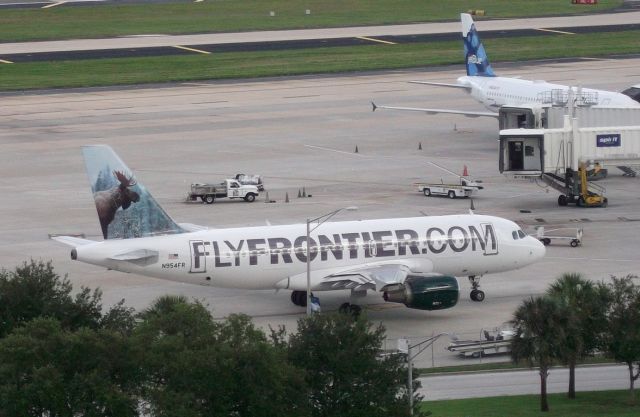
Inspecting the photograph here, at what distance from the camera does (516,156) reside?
9044cm

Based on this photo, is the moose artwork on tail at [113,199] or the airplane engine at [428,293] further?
the moose artwork on tail at [113,199]

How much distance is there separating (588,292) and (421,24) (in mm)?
141666

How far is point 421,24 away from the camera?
194m

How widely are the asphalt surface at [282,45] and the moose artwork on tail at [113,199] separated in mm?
98350

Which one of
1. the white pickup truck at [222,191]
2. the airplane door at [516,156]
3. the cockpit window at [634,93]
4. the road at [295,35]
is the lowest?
the white pickup truck at [222,191]

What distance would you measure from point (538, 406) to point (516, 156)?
1550 inches

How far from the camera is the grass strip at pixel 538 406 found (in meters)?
51.4

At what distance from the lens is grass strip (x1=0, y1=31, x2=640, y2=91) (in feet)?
488

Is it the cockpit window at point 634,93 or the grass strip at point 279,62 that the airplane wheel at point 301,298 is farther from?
the grass strip at point 279,62

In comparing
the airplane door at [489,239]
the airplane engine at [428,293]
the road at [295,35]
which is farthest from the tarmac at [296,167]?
the road at [295,35]

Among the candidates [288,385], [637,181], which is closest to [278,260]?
[288,385]

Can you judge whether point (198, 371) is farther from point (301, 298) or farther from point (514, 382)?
point (301, 298)

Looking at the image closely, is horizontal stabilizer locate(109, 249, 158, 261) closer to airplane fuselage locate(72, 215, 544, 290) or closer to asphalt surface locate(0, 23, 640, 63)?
airplane fuselage locate(72, 215, 544, 290)

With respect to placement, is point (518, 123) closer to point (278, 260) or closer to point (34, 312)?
point (278, 260)
